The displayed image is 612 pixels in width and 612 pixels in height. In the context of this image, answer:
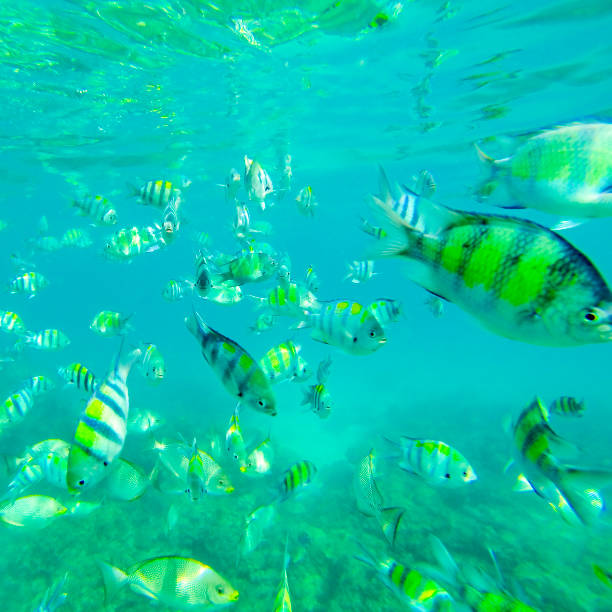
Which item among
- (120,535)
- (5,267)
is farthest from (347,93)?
(5,267)

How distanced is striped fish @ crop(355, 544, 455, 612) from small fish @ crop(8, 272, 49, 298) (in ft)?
28.0

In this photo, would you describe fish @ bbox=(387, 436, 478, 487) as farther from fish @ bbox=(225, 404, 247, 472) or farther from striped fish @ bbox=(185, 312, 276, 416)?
striped fish @ bbox=(185, 312, 276, 416)

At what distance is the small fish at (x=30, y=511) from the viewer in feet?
16.6

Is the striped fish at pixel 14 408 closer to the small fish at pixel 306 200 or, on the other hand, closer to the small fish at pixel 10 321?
the small fish at pixel 10 321

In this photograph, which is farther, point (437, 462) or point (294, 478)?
point (294, 478)

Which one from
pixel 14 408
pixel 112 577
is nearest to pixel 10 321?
pixel 14 408

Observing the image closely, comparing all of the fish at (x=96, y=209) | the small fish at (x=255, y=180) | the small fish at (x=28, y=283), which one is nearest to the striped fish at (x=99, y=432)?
the small fish at (x=255, y=180)

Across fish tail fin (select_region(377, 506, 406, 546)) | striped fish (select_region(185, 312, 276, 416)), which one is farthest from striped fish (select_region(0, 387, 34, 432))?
fish tail fin (select_region(377, 506, 406, 546))

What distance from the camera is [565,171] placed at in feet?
7.14

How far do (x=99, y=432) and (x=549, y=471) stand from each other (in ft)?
8.73

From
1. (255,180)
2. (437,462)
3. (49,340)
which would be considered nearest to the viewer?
(437,462)

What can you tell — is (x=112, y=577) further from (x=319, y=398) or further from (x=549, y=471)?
(x=549, y=471)

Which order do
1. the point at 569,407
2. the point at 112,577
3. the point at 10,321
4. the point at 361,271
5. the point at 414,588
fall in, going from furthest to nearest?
the point at 10,321 → the point at 361,271 → the point at 569,407 → the point at 112,577 → the point at 414,588

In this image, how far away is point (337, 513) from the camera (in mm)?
10352
